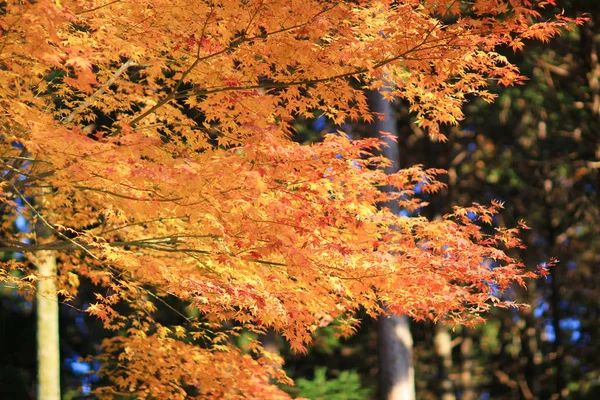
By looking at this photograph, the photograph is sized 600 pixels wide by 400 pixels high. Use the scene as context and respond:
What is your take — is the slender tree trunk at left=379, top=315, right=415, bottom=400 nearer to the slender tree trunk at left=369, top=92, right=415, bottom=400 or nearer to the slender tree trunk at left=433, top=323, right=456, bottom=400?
the slender tree trunk at left=369, top=92, right=415, bottom=400

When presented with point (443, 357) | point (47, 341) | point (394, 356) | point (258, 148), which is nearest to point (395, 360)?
point (394, 356)

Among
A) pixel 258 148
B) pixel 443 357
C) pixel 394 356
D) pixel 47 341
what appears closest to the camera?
pixel 258 148

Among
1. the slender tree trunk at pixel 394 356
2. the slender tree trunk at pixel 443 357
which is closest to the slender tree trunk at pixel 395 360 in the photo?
the slender tree trunk at pixel 394 356

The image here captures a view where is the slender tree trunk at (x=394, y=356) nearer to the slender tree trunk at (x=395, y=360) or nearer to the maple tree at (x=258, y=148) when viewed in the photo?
the slender tree trunk at (x=395, y=360)

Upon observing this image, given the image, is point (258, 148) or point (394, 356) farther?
point (394, 356)

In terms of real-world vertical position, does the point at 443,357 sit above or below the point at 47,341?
above

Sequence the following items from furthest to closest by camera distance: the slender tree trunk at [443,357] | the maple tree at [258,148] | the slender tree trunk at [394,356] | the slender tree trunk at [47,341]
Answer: the slender tree trunk at [443,357]
the slender tree trunk at [394,356]
the slender tree trunk at [47,341]
the maple tree at [258,148]

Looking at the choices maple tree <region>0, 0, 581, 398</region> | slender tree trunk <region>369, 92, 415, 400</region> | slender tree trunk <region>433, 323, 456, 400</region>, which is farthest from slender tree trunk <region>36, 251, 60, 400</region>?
slender tree trunk <region>433, 323, 456, 400</region>

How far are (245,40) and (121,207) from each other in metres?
2.13

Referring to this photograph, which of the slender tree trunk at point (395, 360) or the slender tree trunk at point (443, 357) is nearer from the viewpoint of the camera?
the slender tree trunk at point (395, 360)

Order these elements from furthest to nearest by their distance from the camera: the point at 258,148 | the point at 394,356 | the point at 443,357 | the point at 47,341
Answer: the point at 443,357 < the point at 394,356 < the point at 47,341 < the point at 258,148

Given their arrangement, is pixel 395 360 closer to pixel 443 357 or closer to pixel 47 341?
pixel 47 341

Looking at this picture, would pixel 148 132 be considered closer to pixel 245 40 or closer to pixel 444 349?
pixel 245 40

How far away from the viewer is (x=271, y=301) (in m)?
6.39
